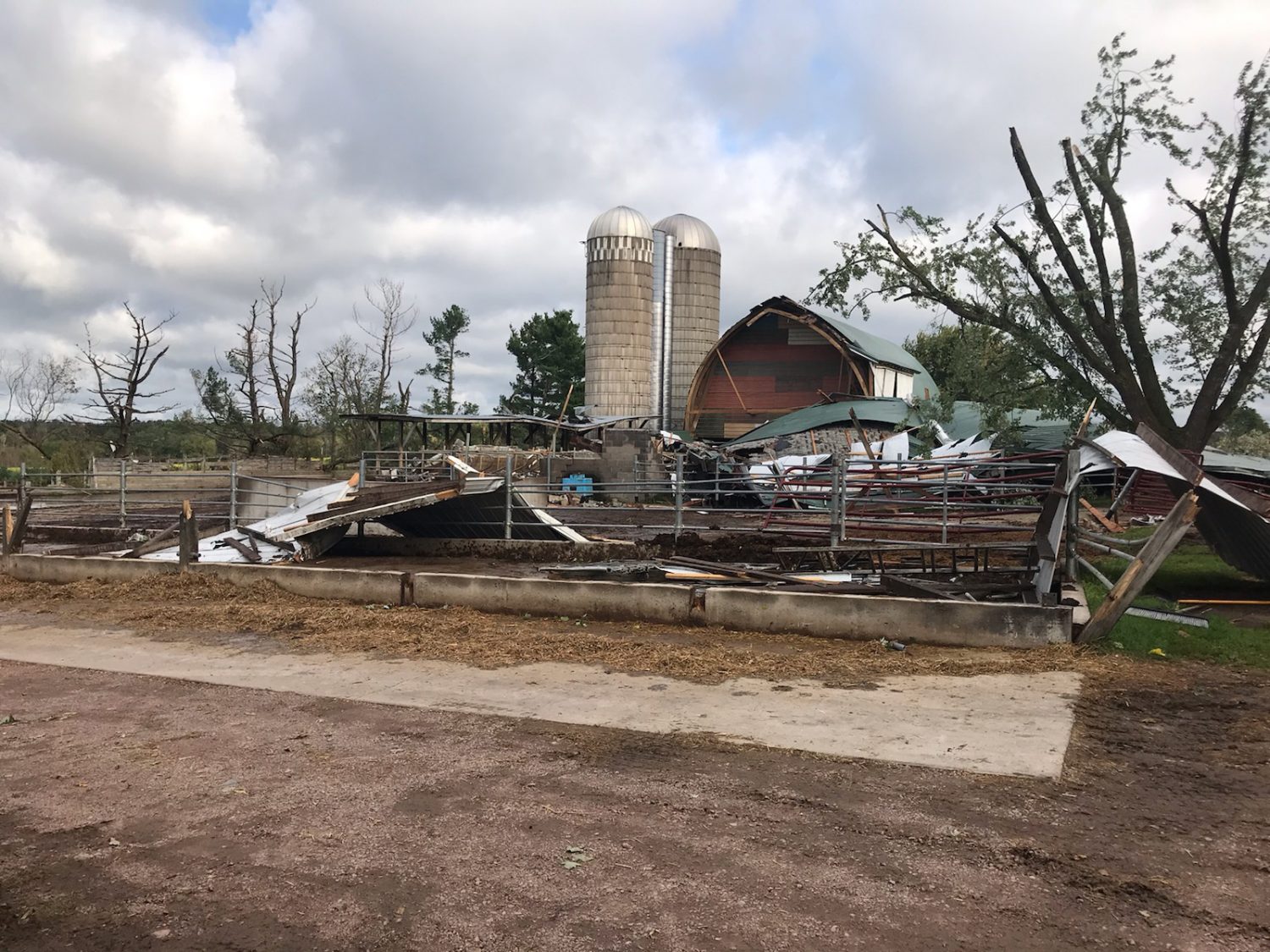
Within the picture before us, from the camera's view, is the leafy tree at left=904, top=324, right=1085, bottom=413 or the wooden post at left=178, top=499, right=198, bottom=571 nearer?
the wooden post at left=178, top=499, right=198, bottom=571

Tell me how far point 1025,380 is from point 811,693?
1236 cm

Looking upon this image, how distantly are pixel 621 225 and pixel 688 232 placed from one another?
3962mm

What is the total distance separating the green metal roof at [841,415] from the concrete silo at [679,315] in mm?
9676

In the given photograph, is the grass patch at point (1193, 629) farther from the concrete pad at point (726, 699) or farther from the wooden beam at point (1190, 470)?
the concrete pad at point (726, 699)

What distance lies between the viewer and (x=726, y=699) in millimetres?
6258

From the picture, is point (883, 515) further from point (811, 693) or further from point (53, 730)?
point (53, 730)

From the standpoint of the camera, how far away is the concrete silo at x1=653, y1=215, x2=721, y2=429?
140 ft

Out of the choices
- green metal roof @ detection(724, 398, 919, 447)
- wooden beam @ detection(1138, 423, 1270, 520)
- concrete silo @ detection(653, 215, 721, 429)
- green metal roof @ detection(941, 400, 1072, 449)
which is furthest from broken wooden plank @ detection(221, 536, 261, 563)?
concrete silo @ detection(653, 215, 721, 429)

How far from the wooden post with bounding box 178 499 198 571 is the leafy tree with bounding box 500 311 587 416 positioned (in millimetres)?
38512

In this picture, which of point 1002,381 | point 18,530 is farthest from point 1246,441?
point 18,530

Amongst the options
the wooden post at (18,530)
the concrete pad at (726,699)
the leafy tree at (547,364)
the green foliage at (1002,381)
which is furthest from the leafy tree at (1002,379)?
the leafy tree at (547,364)

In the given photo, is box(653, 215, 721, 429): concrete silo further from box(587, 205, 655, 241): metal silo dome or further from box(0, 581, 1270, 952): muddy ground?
box(0, 581, 1270, 952): muddy ground

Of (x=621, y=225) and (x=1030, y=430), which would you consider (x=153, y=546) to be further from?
(x=621, y=225)

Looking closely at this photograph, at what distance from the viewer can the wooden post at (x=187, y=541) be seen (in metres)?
11.4
